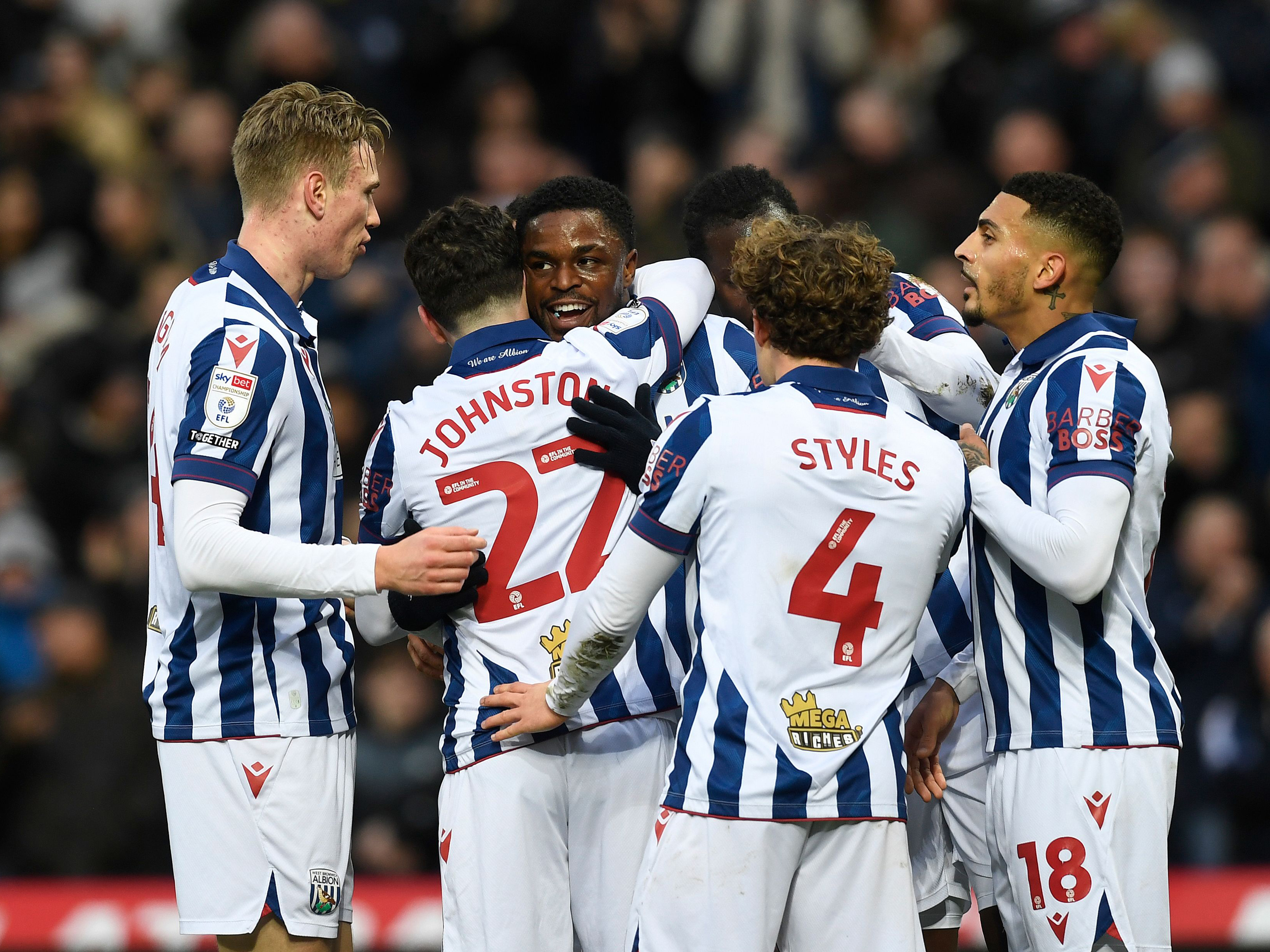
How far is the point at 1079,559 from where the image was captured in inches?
151

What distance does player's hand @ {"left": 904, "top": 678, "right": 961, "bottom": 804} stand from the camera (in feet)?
14.4

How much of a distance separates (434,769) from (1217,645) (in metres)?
3.93

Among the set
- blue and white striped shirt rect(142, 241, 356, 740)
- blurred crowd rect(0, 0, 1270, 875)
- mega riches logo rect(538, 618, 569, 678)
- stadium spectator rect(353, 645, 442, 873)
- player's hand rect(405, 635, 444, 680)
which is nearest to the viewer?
blue and white striped shirt rect(142, 241, 356, 740)

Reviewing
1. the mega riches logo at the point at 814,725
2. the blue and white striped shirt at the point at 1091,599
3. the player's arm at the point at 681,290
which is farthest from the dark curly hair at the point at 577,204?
the mega riches logo at the point at 814,725

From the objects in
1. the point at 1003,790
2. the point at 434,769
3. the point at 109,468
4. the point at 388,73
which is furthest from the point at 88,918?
the point at 388,73

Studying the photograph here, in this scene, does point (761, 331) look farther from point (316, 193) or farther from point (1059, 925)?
point (1059, 925)

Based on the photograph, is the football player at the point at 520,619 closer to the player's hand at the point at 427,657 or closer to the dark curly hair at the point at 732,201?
the player's hand at the point at 427,657

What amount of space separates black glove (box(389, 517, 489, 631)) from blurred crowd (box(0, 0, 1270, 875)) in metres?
3.72

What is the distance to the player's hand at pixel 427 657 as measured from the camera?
15.2 ft

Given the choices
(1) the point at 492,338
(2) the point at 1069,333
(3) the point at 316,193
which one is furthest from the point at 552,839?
(2) the point at 1069,333

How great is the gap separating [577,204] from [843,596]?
171 centimetres

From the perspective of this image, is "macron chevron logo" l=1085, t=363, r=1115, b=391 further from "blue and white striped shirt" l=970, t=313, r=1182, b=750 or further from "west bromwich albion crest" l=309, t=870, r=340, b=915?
"west bromwich albion crest" l=309, t=870, r=340, b=915

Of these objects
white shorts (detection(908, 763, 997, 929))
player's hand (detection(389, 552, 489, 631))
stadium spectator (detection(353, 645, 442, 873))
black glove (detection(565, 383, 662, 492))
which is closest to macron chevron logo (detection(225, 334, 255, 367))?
player's hand (detection(389, 552, 489, 631))

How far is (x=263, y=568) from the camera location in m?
3.81
